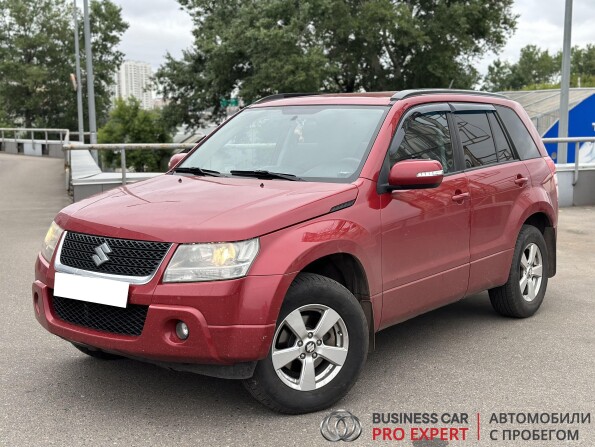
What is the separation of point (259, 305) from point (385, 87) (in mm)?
31396

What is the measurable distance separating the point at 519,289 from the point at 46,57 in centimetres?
5292

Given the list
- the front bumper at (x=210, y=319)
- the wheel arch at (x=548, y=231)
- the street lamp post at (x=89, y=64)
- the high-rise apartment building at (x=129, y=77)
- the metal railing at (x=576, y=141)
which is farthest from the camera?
the high-rise apartment building at (x=129, y=77)

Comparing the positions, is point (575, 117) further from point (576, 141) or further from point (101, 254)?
point (101, 254)

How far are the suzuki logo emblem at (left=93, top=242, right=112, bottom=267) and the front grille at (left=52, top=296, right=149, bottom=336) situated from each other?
217 millimetres

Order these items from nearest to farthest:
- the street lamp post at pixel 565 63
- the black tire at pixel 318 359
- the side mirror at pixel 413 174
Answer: the black tire at pixel 318 359
the side mirror at pixel 413 174
the street lamp post at pixel 565 63

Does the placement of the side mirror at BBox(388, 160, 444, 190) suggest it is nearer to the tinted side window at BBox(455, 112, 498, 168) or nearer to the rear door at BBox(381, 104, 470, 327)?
the rear door at BBox(381, 104, 470, 327)

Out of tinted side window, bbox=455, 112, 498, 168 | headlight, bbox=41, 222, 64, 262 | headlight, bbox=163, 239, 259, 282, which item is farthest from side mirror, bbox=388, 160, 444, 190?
headlight, bbox=41, 222, 64, 262

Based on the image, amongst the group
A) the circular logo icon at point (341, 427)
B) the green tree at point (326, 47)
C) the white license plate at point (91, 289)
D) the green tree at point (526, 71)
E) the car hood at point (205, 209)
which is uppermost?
the green tree at point (526, 71)

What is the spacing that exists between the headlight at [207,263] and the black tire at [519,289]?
2.75m

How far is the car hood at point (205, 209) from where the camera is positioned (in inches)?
141

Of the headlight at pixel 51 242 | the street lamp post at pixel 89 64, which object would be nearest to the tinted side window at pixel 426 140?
the headlight at pixel 51 242

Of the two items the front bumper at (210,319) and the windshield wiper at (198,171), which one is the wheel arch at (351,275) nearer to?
the front bumper at (210,319)

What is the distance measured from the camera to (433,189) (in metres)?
4.63

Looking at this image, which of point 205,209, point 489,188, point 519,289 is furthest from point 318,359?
point 519,289
